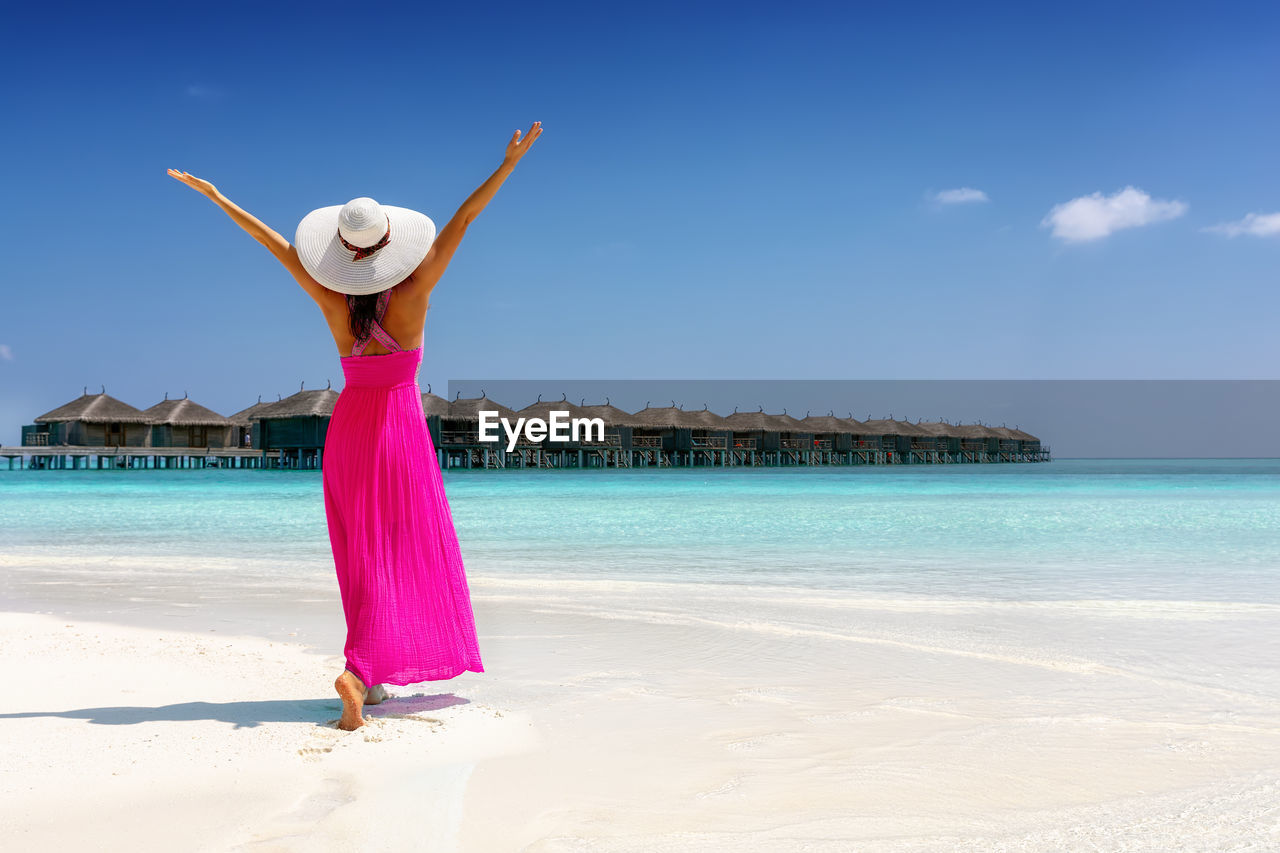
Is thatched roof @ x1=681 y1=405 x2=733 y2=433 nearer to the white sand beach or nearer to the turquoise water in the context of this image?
the turquoise water

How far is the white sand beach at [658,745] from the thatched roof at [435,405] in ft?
121

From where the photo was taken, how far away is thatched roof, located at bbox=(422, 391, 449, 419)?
40.8 meters

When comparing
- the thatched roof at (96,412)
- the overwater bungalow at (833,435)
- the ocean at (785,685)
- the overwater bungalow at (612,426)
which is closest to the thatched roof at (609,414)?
the overwater bungalow at (612,426)

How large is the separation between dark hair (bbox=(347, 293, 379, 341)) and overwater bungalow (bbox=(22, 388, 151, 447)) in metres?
47.1

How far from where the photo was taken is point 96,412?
4384 cm

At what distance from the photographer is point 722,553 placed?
8883 mm

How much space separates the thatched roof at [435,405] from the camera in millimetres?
40816

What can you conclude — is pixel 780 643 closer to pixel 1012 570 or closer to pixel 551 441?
pixel 1012 570

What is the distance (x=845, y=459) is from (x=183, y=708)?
232ft

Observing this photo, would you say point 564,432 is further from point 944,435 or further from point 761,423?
point 944,435

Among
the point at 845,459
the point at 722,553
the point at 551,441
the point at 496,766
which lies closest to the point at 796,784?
the point at 496,766

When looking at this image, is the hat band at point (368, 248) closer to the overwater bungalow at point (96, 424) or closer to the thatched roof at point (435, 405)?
the thatched roof at point (435, 405)

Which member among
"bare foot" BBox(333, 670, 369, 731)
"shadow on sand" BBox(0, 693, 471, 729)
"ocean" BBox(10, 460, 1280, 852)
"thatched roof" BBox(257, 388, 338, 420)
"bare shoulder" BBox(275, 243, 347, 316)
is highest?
"thatched roof" BBox(257, 388, 338, 420)

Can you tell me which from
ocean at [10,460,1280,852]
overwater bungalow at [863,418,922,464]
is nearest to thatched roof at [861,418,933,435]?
overwater bungalow at [863,418,922,464]
